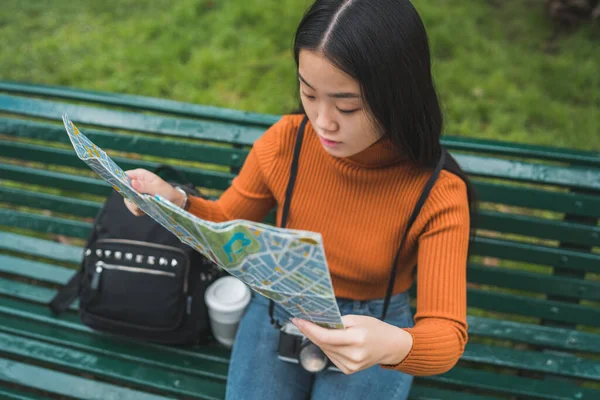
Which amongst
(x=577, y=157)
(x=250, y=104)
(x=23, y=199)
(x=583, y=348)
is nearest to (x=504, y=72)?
(x=250, y=104)

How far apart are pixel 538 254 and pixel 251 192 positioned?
110 cm

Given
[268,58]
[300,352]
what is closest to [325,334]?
[300,352]

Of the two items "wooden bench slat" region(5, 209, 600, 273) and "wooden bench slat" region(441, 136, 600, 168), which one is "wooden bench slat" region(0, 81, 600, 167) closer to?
"wooden bench slat" region(441, 136, 600, 168)

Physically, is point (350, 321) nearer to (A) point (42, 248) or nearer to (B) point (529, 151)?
(B) point (529, 151)

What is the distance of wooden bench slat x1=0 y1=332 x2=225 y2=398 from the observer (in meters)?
1.99

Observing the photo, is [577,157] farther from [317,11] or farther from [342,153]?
[317,11]

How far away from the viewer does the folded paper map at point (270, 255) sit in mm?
973

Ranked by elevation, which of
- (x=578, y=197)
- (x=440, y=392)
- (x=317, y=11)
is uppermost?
(x=317, y=11)

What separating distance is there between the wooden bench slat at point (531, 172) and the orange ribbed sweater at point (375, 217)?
1.73ft

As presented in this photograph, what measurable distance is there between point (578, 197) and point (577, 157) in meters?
0.14

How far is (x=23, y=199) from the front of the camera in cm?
254

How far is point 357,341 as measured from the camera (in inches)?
47.2

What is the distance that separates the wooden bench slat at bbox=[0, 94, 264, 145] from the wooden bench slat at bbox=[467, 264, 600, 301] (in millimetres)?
1013

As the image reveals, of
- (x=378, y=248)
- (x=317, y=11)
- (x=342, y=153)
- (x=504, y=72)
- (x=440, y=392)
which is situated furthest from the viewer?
(x=504, y=72)
